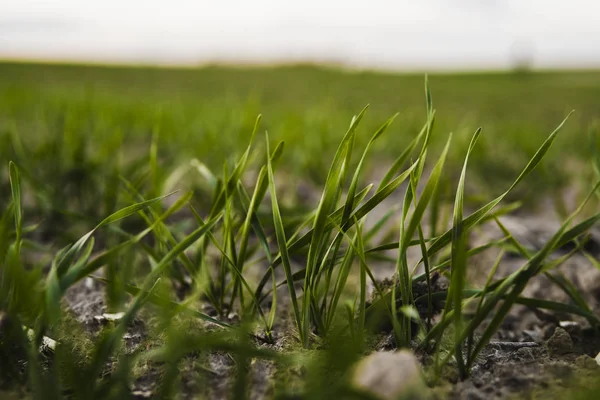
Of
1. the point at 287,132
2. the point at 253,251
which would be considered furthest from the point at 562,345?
the point at 287,132

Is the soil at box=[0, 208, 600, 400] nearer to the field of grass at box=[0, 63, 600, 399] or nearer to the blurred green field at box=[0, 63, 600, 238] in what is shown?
the field of grass at box=[0, 63, 600, 399]

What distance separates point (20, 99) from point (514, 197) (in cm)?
338

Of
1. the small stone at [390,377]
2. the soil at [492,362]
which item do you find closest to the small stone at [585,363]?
the soil at [492,362]

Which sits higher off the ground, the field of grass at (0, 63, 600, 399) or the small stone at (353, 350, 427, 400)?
the field of grass at (0, 63, 600, 399)

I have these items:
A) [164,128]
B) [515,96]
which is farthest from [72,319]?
[515,96]

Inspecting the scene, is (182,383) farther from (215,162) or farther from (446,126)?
(446,126)

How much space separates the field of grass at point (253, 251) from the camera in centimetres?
63

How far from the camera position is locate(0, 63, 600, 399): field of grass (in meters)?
0.63

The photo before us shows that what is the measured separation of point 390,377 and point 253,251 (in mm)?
527

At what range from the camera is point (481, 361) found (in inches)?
28.8

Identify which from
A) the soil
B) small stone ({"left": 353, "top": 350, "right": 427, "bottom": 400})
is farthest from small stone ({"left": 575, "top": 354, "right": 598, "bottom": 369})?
small stone ({"left": 353, "top": 350, "right": 427, "bottom": 400})

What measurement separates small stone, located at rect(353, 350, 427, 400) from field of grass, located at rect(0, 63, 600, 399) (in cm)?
3

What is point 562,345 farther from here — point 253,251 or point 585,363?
point 253,251

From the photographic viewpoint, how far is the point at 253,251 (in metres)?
1.01
